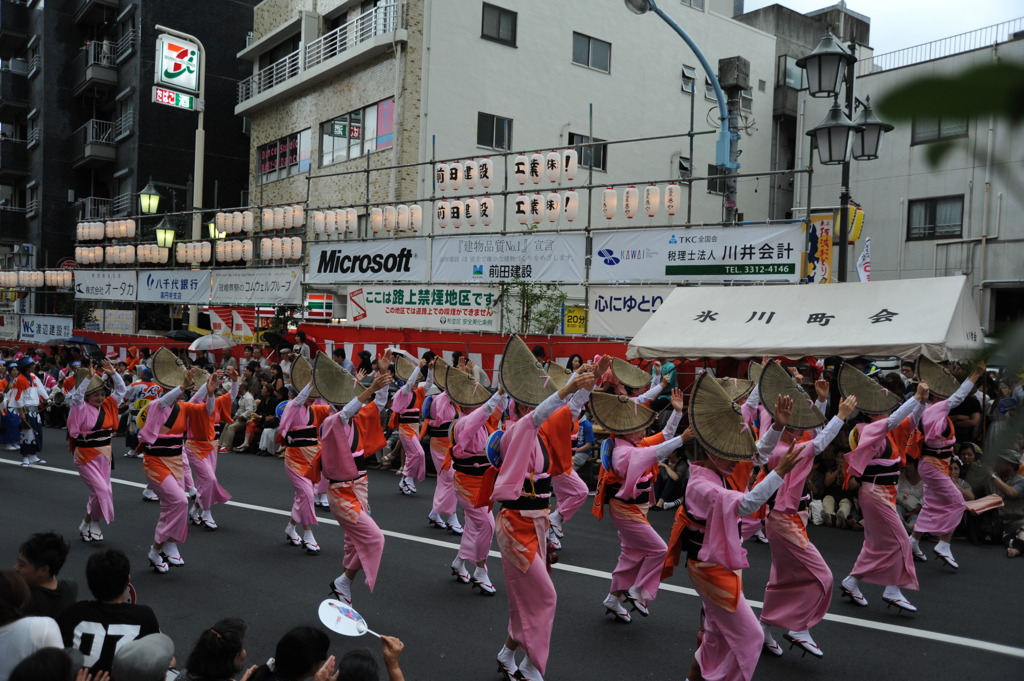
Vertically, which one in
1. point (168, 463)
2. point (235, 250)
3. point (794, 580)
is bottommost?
point (794, 580)

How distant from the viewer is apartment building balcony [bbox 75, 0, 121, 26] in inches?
1294

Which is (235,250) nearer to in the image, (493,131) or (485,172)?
(493,131)

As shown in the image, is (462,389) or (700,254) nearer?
(462,389)

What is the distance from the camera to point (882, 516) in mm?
7082

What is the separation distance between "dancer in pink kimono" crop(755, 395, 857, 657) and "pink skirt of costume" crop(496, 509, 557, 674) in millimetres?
1656

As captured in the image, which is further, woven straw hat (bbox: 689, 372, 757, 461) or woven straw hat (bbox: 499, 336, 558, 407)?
woven straw hat (bbox: 499, 336, 558, 407)

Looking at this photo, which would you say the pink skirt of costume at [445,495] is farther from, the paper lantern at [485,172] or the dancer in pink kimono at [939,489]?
the paper lantern at [485,172]

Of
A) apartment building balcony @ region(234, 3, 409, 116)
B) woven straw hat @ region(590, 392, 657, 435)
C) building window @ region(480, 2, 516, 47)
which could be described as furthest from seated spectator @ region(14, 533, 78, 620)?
building window @ region(480, 2, 516, 47)

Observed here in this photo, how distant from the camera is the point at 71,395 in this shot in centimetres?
921

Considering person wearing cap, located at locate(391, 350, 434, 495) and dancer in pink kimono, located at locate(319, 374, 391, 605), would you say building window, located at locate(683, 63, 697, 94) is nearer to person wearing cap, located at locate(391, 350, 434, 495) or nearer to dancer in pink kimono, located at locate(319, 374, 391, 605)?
person wearing cap, located at locate(391, 350, 434, 495)

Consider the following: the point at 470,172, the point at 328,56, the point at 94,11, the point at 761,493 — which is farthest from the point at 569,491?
the point at 94,11

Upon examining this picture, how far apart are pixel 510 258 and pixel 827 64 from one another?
7550 millimetres

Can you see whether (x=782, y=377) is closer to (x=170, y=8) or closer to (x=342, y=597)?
(x=342, y=597)

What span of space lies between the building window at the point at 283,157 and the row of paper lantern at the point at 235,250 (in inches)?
151
